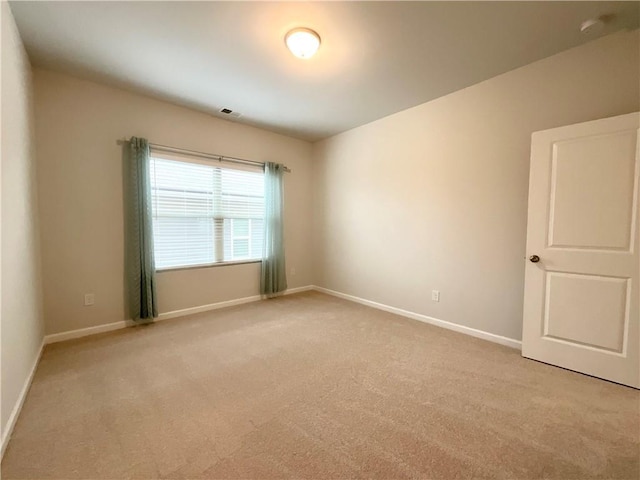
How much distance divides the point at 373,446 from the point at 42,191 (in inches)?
136

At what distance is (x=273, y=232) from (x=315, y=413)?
9.40ft

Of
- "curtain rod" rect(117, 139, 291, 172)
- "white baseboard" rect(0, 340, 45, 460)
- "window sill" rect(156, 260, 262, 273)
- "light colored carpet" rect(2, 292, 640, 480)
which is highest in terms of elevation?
"curtain rod" rect(117, 139, 291, 172)

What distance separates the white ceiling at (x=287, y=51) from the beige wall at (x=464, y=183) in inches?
8.7

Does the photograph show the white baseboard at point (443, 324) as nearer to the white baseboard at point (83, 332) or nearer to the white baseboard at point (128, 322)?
the white baseboard at point (128, 322)

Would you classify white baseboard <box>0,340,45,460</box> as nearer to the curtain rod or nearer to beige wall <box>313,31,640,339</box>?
the curtain rod

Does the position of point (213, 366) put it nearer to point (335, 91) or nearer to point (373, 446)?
Result: point (373, 446)

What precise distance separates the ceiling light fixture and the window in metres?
2.01

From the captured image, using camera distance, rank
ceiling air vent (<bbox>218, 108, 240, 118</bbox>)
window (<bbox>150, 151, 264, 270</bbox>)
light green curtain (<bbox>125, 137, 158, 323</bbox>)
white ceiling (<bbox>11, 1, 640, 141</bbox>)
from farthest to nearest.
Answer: ceiling air vent (<bbox>218, 108, 240, 118</bbox>) < window (<bbox>150, 151, 264, 270</bbox>) < light green curtain (<bbox>125, 137, 158, 323</bbox>) < white ceiling (<bbox>11, 1, 640, 141</bbox>)

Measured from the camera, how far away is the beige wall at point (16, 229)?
62.4 inches

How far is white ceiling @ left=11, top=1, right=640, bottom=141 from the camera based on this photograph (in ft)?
6.07

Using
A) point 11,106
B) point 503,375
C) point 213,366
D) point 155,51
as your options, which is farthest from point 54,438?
point 503,375

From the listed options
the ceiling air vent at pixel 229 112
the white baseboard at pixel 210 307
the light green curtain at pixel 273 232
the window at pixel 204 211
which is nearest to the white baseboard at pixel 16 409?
the white baseboard at pixel 210 307

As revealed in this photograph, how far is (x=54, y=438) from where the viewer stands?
4.85ft

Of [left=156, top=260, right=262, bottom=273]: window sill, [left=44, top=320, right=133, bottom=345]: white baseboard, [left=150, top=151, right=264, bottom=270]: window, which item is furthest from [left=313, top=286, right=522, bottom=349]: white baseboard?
[left=44, top=320, right=133, bottom=345]: white baseboard
